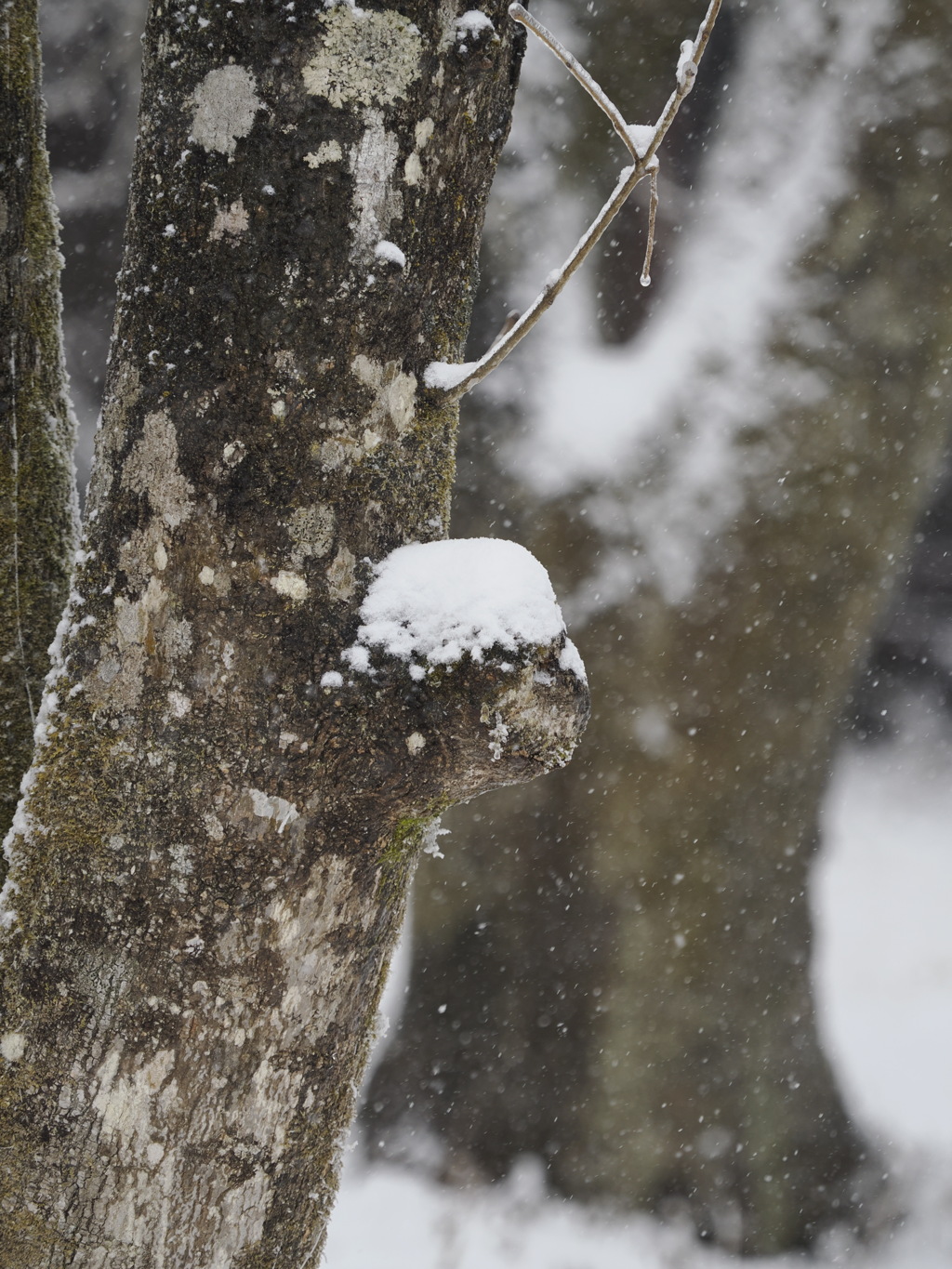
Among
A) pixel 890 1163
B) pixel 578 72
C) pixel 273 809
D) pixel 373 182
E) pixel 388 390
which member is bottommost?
pixel 890 1163

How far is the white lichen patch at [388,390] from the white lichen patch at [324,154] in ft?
0.49

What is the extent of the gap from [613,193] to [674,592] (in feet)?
7.12

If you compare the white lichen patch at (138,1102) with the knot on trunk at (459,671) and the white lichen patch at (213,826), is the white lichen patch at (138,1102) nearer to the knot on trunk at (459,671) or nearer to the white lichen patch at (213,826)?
the white lichen patch at (213,826)

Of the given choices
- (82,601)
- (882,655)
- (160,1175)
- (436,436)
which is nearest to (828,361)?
(882,655)

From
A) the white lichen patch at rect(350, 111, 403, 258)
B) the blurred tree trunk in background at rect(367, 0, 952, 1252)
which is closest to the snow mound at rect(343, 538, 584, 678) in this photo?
the white lichen patch at rect(350, 111, 403, 258)

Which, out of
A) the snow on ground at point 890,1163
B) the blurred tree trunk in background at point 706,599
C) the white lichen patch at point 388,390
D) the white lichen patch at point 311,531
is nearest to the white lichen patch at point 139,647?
the white lichen patch at point 311,531

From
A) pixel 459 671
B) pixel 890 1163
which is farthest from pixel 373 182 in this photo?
pixel 890 1163

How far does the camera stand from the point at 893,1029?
364 centimetres

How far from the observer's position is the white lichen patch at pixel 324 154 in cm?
70

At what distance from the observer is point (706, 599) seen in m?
2.80

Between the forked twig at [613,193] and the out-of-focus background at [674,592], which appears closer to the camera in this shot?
the forked twig at [613,193]

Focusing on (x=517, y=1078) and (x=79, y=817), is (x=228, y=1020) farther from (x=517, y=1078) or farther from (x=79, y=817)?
(x=517, y=1078)

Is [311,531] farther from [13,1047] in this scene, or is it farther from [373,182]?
[13,1047]

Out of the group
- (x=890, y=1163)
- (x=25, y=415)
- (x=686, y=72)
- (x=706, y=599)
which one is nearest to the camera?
(x=686, y=72)
